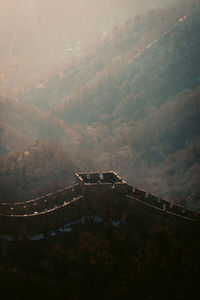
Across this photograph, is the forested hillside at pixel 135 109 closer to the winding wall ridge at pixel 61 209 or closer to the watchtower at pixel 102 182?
the watchtower at pixel 102 182

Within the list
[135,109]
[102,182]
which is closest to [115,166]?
[135,109]

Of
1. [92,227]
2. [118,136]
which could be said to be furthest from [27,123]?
[92,227]

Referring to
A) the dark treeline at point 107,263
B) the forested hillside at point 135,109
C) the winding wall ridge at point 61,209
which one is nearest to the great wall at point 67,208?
the winding wall ridge at point 61,209

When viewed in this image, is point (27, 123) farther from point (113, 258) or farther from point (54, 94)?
point (113, 258)

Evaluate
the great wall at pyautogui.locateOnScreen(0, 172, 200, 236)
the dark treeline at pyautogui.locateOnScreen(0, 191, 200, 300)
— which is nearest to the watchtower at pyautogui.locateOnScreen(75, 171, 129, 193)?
the great wall at pyautogui.locateOnScreen(0, 172, 200, 236)

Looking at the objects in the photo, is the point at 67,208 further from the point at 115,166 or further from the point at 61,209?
the point at 115,166

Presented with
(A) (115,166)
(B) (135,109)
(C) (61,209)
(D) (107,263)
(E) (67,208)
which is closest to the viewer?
(D) (107,263)

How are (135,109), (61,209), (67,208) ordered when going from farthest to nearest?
(135,109)
(67,208)
(61,209)

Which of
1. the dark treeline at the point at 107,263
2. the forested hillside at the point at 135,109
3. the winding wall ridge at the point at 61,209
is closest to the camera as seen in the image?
the dark treeline at the point at 107,263

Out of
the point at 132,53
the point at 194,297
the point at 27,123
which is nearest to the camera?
the point at 194,297
